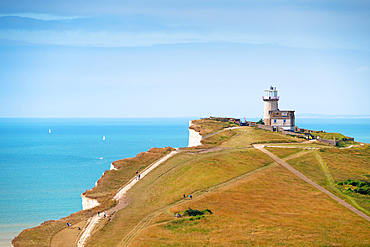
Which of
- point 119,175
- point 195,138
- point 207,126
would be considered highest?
point 207,126

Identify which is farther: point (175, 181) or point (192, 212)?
point (175, 181)

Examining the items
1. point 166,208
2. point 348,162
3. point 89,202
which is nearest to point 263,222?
point 166,208

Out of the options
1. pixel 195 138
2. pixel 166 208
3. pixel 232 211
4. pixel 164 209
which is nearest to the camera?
pixel 232 211

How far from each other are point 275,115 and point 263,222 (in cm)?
5829

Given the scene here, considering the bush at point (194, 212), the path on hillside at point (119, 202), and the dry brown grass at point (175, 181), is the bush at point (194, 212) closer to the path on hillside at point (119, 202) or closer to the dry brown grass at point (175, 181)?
the dry brown grass at point (175, 181)

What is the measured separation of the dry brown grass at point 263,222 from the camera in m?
31.8

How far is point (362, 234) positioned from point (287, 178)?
15.9 meters

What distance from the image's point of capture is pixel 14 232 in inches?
2360

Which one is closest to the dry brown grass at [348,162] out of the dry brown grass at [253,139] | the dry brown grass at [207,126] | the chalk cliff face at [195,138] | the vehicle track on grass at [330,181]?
the vehicle track on grass at [330,181]

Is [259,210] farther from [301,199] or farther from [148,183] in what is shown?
[148,183]

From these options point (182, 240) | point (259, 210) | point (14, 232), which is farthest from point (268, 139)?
point (14, 232)

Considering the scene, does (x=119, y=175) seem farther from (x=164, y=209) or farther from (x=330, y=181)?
(x=330, y=181)

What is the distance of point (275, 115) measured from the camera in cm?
8944

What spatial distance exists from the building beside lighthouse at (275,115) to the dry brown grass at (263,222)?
153 feet
